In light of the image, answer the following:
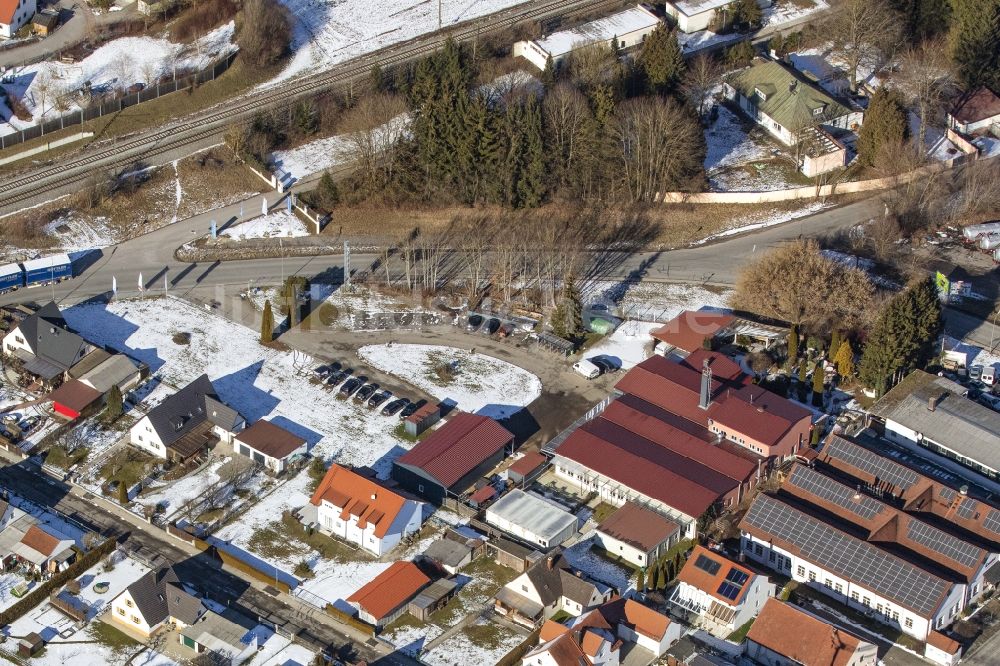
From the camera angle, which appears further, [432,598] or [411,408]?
[411,408]

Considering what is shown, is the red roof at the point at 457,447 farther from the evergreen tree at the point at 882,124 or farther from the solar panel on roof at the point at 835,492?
the evergreen tree at the point at 882,124

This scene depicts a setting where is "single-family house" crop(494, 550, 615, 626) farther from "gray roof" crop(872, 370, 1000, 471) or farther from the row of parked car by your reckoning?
"gray roof" crop(872, 370, 1000, 471)

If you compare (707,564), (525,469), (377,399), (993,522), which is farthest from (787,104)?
(707,564)

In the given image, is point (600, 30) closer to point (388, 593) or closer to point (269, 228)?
point (269, 228)

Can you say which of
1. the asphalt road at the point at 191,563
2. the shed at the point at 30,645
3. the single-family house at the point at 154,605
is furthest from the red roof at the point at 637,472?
the shed at the point at 30,645

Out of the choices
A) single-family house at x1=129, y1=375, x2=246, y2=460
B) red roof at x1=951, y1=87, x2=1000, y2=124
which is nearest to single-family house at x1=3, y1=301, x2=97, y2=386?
single-family house at x1=129, y1=375, x2=246, y2=460

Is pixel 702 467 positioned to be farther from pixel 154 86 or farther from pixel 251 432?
pixel 154 86

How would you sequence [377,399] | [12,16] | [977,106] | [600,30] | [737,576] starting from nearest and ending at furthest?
1. [737,576]
2. [377,399]
3. [977,106]
4. [12,16]
5. [600,30]
